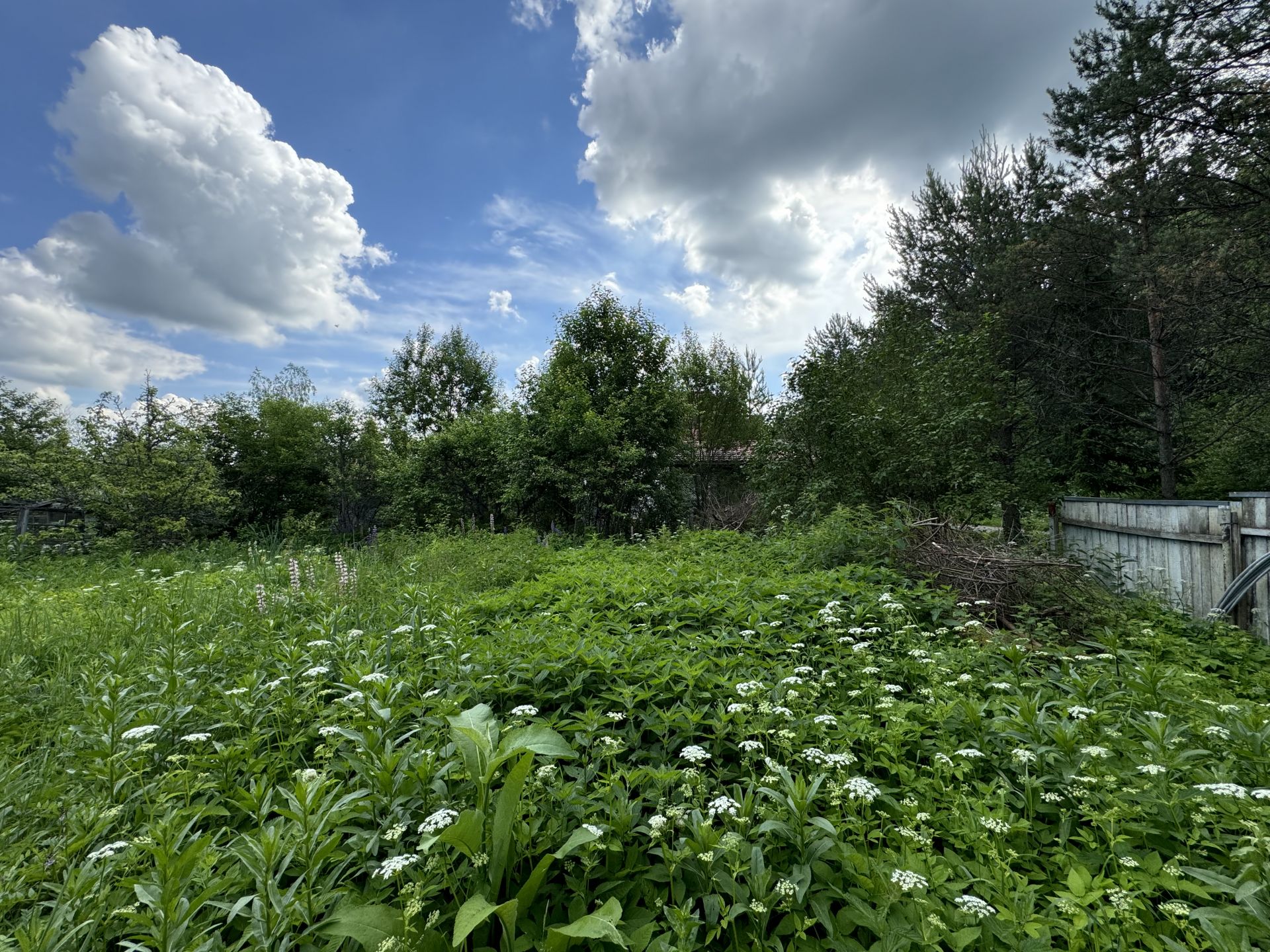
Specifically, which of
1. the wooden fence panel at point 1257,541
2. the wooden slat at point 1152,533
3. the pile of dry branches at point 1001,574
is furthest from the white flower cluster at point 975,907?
the wooden slat at point 1152,533

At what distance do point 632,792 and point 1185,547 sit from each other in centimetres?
546

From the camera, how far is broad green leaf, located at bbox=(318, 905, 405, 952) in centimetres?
116

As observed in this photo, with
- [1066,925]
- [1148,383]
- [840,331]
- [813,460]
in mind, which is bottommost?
[1066,925]

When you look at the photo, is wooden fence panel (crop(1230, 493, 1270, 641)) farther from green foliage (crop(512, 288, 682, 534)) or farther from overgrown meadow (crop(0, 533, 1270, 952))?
green foliage (crop(512, 288, 682, 534))

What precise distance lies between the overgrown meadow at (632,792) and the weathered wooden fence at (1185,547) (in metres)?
1.15

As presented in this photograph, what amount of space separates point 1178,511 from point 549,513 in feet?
32.2

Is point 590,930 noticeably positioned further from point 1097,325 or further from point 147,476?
point 1097,325

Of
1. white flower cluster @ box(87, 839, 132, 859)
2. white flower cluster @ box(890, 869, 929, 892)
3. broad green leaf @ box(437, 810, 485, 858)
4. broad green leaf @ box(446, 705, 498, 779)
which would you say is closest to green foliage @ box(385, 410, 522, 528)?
broad green leaf @ box(446, 705, 498, 779)

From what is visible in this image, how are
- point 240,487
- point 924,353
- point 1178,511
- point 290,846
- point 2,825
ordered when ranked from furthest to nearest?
point 240,487 < point 924,353 < point 1178,511 < point 2,825 < point 290,846

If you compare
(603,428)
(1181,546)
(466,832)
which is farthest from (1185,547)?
(603,428)

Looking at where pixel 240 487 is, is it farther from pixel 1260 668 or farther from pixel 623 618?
pixel 1260 668

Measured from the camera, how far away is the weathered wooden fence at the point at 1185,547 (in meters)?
3.80

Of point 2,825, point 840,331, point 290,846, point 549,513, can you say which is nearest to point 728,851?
point 290,846

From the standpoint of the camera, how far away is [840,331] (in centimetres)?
1883
